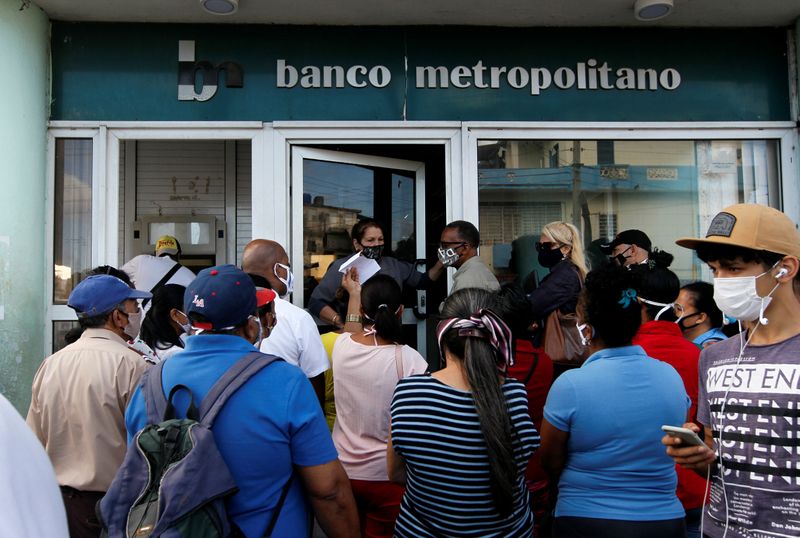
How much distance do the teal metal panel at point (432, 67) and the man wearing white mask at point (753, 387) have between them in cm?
313

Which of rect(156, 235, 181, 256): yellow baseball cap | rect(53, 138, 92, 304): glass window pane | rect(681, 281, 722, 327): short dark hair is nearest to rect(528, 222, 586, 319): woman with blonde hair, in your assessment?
rect(681, 281, 722, 327): short dark hair

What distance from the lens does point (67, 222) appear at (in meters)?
4.70

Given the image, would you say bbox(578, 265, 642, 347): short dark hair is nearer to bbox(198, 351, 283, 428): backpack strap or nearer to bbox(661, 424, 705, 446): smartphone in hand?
bbox(661, 424, 705, 446): smartphone in hand

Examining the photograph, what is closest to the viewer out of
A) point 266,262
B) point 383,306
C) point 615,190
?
point 383,306

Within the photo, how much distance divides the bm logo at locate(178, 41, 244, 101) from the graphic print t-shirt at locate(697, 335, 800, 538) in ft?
13.0

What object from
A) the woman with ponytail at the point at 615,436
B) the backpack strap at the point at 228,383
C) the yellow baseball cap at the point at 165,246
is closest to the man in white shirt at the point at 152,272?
the yellow baseball cap at the point at 165,246

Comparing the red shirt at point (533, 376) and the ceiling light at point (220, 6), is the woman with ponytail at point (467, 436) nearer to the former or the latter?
the red shirt at point (533, 376)

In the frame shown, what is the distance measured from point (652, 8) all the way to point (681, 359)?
2.83 m

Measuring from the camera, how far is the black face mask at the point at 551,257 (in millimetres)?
4211

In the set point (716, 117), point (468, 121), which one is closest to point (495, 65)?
point (468, 121)

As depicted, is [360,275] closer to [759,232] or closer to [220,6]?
[220,6]

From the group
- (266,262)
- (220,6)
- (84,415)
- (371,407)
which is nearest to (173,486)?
(84,415)

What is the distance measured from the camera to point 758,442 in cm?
173

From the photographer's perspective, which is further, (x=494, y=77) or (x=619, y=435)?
(x=494, y=77)
